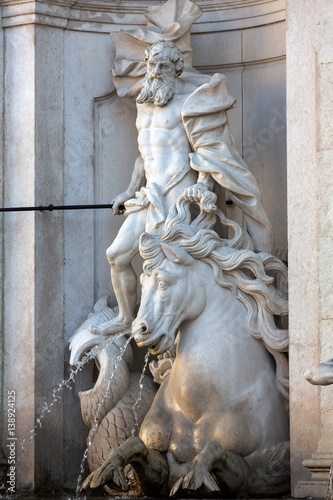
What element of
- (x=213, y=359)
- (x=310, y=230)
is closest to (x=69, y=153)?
(x=213, y=359)

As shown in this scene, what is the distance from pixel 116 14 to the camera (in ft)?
30.2

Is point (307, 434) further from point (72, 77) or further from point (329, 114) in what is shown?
point (72, 77)

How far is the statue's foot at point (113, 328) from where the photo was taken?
8.64 m

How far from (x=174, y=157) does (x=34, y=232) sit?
1.04 metres

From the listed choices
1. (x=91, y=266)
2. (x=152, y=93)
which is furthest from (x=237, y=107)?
(x=91, y=266)

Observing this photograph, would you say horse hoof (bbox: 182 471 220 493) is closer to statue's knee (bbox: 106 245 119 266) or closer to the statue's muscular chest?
statue's knee (bbox: 106 245 119 266)

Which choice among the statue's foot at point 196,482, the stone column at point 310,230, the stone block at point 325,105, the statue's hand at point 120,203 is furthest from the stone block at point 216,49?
the statue's foot at point 196,482

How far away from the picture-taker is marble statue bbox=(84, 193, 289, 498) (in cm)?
770

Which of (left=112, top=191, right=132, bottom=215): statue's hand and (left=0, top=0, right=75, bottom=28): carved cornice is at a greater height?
(left=0, top=0, right=75, bottom=28): carved cornice

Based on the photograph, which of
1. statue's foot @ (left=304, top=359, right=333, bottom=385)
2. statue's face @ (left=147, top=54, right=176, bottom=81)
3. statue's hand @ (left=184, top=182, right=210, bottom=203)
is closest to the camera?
statue's foot @ (left=304, top=359, right=333, bottom=385)

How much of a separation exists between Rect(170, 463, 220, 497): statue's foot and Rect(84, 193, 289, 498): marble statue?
364mm

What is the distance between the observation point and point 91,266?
29.7 ft

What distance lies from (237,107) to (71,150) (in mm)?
1085

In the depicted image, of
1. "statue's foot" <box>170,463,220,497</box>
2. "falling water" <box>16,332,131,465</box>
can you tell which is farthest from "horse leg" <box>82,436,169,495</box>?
"falling water" <box>16,332,131,465</box>
